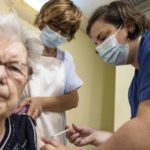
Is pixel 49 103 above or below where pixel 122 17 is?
below

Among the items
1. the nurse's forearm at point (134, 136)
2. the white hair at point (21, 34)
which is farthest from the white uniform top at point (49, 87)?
the nurse's forearm at point (134, 136)

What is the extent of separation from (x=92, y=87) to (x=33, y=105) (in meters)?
1.89

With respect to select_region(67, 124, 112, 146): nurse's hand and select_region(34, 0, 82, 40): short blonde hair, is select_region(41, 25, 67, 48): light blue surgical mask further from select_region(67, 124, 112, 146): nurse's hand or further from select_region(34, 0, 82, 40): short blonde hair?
select_region(67, 124, 112, 146): nurse's hand

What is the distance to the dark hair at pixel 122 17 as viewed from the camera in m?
Answer: 1.83

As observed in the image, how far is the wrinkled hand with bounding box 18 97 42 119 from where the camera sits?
1631 millimetres

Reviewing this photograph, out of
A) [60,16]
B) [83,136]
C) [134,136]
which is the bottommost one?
[83,136]

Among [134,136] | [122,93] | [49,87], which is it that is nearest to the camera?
[134,136]

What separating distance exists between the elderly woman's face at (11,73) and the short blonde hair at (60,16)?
23.3 inches

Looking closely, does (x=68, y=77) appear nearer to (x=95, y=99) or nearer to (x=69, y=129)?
(x=69, y=129)

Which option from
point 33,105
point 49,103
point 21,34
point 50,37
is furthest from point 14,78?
point 50,37

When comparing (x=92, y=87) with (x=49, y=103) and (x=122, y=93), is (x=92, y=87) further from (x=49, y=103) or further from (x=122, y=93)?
(x=49, y=103)

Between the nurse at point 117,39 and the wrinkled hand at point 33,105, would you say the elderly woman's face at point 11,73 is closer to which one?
the wrinkled hand at point 33,105

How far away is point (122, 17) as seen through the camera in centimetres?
184

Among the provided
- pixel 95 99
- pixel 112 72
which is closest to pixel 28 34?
pixel 95 99
